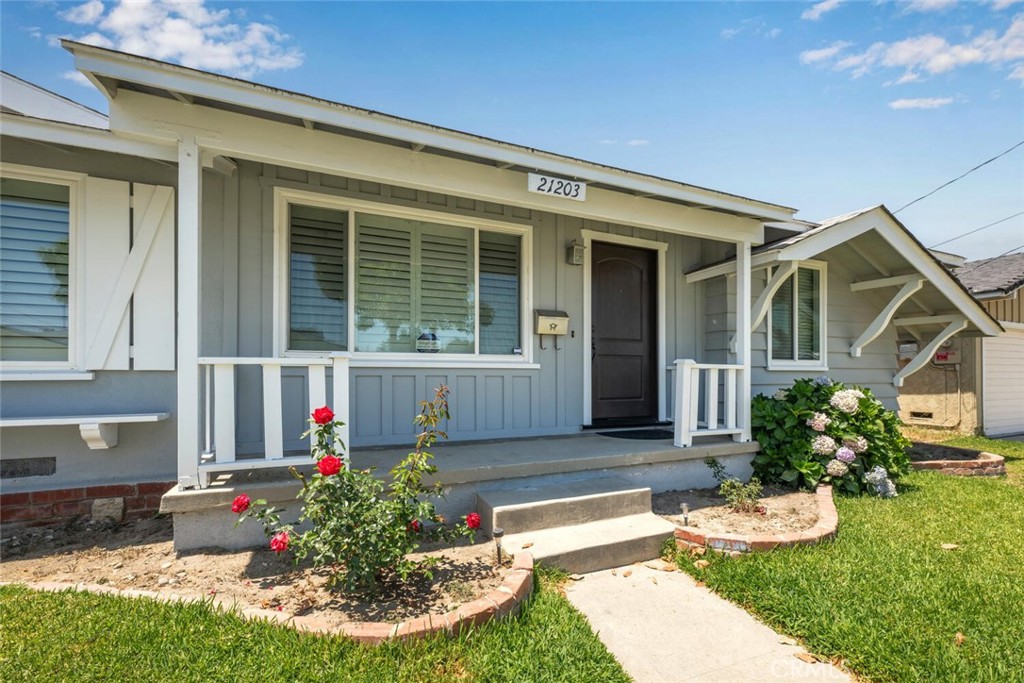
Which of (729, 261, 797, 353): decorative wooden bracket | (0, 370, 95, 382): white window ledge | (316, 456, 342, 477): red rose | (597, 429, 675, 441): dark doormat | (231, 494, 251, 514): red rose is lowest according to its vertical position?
(597, 429, 675, 441): dark doormat

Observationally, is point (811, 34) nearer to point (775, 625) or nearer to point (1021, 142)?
point (1021, 142)

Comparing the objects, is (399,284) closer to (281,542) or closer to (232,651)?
(281,542)

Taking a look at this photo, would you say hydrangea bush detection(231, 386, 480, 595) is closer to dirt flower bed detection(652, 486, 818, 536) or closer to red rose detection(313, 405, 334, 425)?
Answer: red rose detection(313, 405, 334, 425)

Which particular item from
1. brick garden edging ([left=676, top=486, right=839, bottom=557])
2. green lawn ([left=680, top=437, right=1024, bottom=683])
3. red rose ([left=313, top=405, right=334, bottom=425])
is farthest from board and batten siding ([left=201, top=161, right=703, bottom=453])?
green lawn ([left=680, top=437, right=1024, bottom=683])

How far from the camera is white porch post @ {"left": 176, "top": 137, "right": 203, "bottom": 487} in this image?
2.71 meters

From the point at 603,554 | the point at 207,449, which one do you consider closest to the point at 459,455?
the point at 603,554

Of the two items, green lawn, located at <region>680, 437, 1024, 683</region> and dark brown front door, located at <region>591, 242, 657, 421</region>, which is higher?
dark brown front door, located at <region>591, 242, 657, 421</region>

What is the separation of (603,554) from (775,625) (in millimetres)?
922

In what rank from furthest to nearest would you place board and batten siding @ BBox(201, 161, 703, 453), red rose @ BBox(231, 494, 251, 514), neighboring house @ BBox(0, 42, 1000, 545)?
board and batten siding @ BBox(201, 161, 703, 453), neighboring house @ BBox(0, 42, 1000, 545), red rose @ BBox(231, 494, 251, 514)

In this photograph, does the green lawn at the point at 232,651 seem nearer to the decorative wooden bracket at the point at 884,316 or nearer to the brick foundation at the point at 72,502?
the brick foundation at the point at 72,502

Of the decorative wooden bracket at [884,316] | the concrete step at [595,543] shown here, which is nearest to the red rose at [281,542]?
the concrete step at [595,543]

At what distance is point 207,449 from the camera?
3264 mm

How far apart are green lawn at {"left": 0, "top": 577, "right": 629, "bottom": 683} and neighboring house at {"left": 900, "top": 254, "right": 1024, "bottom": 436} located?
998 centimetres

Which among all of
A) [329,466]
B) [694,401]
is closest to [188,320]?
[329,466]
